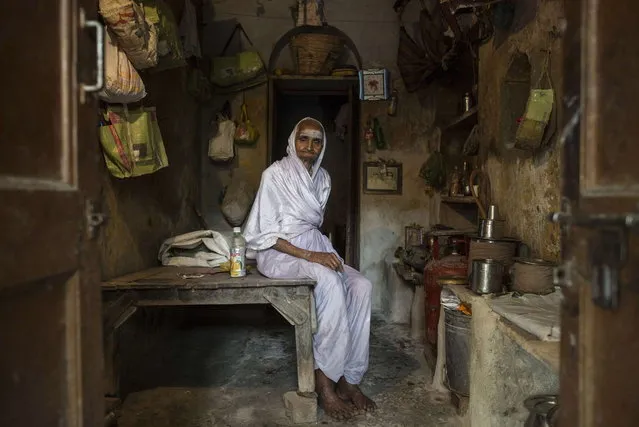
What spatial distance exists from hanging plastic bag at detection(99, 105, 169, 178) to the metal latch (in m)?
2.35

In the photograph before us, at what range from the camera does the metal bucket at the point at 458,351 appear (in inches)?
103

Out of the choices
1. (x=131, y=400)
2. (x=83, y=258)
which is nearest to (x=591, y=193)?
(x=83, y=258)

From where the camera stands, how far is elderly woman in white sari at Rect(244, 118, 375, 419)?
2.78 meters

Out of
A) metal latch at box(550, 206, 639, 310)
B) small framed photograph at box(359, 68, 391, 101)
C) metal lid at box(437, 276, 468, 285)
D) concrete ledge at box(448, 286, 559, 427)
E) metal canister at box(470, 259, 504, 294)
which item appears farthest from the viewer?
small framed photograph at box(359, 68, 391, 101)

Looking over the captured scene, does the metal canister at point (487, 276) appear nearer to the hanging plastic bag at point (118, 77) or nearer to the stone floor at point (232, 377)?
the stone floor at point (232, 377)

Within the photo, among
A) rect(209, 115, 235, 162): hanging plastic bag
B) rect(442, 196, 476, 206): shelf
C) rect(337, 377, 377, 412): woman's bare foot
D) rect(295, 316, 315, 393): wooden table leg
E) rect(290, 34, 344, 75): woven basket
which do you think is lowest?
rect(337, 377, 377, 412): woman's bare foot

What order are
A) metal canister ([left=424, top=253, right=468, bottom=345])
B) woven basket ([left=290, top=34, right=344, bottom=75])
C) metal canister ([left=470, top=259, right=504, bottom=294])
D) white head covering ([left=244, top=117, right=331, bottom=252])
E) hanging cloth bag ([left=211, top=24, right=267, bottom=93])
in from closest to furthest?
metal canister ([left=470, top=259, right=504, bottom=294])
white head covering ([left=244, top=117, right=331, bottom=252])
metal canister ([left=424, top=253, right=468, bottom=345])
woven basket ([left=290, top=34, right=344, bottom=75])
hanging cloth bag ([left=211, top=24, right=267, bottom=93])

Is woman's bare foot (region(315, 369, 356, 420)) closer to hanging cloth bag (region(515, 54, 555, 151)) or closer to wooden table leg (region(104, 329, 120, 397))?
wooden table leg (region(104, 329, 120, 397))

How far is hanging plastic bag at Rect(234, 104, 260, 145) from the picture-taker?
15.7ft

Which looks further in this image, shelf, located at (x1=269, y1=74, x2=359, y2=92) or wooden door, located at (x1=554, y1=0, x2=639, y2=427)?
shelf, located at (x1=269, y1=74, x2=359, y2=92)

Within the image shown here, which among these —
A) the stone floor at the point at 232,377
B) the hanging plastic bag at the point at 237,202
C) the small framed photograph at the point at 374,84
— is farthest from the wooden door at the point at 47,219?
the small framed photograph at the point at 374,84

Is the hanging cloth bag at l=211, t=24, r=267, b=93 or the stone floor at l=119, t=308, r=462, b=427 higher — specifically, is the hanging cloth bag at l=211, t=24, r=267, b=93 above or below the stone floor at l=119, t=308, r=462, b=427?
above

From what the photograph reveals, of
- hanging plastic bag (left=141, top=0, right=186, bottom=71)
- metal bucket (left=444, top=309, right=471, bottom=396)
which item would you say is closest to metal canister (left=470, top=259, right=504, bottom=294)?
metal bucket (left=444, top=309, right=471, bottom=396)

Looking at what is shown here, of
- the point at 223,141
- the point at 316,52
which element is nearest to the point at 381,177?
the point at 316,52
